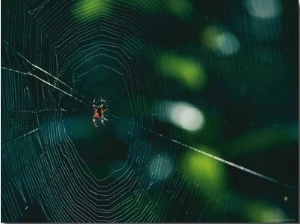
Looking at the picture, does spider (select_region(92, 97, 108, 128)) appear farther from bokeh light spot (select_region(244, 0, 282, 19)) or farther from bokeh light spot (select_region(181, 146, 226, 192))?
bokeh light spot (select_region(244, 0, 282, 19))

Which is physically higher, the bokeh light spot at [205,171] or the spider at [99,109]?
the spider at [99,109]

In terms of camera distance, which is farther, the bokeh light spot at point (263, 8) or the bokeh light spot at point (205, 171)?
the bokeh light spot at point (205, 171)

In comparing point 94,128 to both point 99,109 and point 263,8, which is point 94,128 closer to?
point 99,109

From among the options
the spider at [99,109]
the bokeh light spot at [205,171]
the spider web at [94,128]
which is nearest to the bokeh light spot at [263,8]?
the spider web at [94,128]

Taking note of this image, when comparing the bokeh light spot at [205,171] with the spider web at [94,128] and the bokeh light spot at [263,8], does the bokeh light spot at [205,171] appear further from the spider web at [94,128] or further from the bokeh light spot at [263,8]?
the bokeh light spot at [263,8]

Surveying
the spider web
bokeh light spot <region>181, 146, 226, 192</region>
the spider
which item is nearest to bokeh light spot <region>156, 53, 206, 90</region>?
the spider web

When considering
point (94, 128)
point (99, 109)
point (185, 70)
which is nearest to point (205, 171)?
point (185, 70)

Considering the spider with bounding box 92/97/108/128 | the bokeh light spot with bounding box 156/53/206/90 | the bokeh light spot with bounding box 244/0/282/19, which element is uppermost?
the bokeh light spot with bounding box 244/0/282/19
